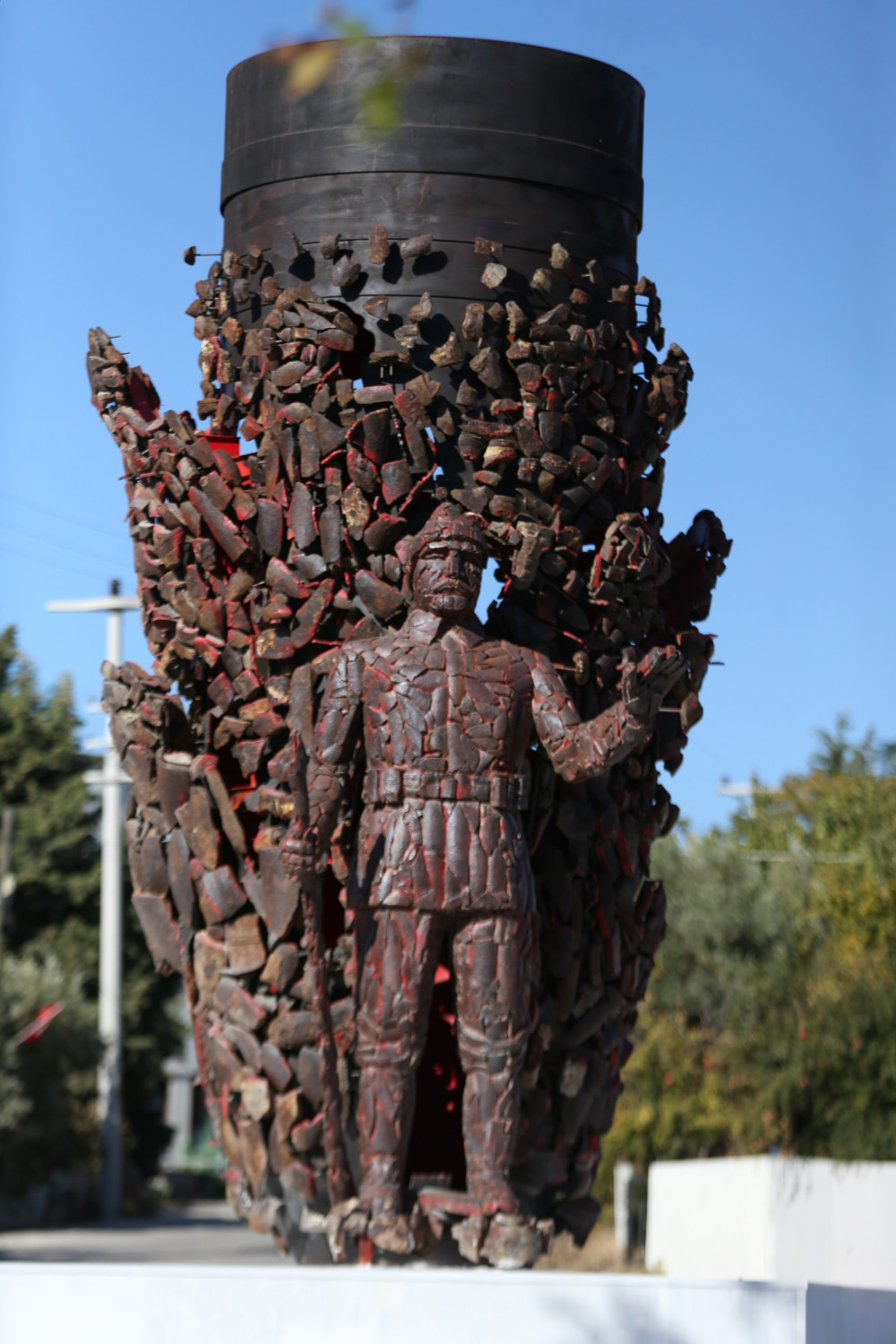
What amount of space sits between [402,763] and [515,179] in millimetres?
2185

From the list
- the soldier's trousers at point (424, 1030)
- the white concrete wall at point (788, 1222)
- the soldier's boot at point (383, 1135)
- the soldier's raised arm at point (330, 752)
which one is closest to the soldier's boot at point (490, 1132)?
the soldier's trousers at point (424, 1030)

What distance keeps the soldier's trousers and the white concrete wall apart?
9898 millimetres

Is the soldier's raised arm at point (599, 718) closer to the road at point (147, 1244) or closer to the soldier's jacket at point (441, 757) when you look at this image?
the soldier's jacket at point (441, 757)

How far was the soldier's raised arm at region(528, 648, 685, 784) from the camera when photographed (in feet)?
19.0

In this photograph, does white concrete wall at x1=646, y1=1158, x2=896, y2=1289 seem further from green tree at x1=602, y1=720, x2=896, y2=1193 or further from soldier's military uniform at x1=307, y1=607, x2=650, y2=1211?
soldier's military uniform at x1=307, y1=607, x2=650, y2=1211

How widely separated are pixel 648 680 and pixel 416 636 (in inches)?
32.4

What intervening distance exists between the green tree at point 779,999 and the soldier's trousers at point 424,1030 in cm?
1363

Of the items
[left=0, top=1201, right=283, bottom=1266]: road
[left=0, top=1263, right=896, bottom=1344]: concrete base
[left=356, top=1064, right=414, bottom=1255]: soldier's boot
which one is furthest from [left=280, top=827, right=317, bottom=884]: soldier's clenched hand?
[left=0, top=1201, right=283, bottom=1266]: road

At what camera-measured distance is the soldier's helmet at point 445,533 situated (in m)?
6.12

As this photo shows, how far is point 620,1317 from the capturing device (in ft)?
16.3

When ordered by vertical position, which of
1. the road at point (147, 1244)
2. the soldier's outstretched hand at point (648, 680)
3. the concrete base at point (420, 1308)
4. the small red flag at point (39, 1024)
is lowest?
the road at point (147, 1244)

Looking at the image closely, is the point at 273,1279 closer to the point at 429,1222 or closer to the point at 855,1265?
the point at 429,1222

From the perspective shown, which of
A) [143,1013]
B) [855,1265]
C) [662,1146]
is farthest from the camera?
[143,1013]

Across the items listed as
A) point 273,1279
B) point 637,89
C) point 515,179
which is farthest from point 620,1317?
point 637,89
